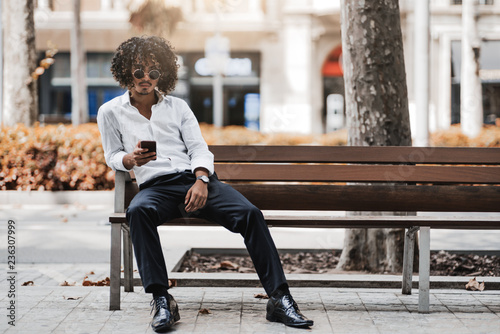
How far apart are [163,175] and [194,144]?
269 mm

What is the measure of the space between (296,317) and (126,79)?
1719 millimetres

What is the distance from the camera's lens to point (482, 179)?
453 cm

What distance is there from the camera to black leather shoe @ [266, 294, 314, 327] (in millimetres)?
3586

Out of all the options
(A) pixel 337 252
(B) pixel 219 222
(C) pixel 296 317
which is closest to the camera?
(C) pixel 296 317

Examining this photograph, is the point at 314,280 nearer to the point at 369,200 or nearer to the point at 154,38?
the point at 369,200

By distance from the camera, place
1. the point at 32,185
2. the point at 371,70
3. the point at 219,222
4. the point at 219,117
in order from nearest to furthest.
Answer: the point at 219,222 → the point at 371,70 → the point at 32,185 → the point at 219,117

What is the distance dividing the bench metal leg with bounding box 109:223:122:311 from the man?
202 mm

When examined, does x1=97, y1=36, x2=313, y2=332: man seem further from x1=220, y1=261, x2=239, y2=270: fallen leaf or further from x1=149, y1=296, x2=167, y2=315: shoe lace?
x1=220, y1=261, x2=239, y2=270: fallen leaf

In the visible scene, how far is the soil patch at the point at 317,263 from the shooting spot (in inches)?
210

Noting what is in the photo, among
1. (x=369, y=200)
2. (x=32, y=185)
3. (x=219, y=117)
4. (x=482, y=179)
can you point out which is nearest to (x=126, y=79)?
(x=369, y=200)

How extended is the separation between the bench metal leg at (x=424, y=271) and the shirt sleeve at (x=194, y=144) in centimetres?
126

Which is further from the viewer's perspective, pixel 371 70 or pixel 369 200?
pixel 371 70

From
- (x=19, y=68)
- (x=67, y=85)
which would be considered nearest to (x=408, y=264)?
(x=19, y=68)

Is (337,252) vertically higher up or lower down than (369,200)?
lower down
